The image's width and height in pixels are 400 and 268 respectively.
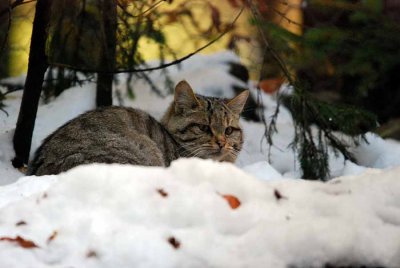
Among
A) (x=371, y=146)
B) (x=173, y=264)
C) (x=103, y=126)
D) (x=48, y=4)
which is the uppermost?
(x=48, y=4)

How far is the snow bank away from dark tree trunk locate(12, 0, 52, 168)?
1779 mm

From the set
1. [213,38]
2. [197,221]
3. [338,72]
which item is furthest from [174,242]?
[338,72]

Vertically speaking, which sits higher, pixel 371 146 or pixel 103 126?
pixel 103 126

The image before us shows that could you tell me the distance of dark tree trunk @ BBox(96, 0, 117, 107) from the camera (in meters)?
4.69

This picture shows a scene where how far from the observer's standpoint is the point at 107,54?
16.2 feet

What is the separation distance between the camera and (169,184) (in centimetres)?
233

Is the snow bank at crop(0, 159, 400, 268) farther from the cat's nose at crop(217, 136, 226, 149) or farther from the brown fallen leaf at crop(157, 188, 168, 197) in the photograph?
the cat's nose at crop(217, 136, 226, 149)

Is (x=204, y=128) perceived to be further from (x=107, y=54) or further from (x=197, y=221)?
(x=197, y=221)

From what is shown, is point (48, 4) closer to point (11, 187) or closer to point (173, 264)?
point (11, 187)

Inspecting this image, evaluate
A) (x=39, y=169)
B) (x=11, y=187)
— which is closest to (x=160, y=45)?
(x=39, y=169)

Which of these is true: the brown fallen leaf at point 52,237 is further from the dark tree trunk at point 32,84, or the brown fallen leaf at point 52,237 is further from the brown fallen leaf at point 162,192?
the dark tree trunk at point 32,84

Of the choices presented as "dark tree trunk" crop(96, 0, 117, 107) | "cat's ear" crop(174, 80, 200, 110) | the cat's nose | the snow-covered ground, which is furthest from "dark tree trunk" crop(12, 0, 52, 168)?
the snow-covered ground

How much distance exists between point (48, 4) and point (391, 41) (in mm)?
3269

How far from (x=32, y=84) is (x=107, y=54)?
0.92 metres
